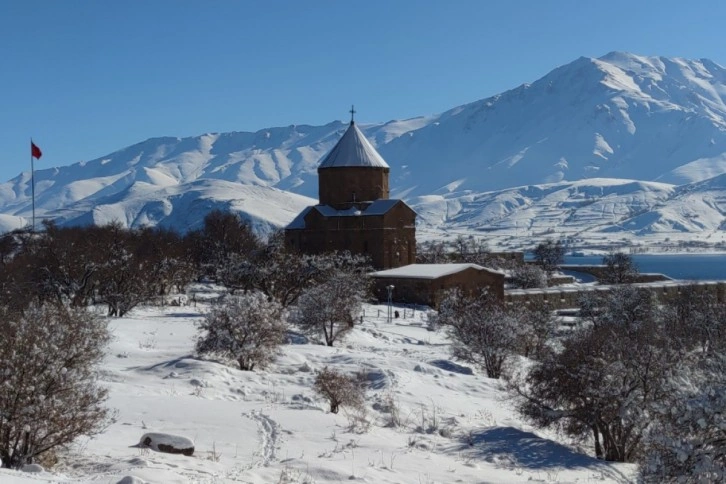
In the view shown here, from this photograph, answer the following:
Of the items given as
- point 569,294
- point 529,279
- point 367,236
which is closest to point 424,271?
point 367,236

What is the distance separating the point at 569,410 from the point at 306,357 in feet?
33.0

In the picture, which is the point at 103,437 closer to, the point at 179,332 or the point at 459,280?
the point at 179,332

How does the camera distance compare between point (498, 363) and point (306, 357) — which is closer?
point (306, 357)

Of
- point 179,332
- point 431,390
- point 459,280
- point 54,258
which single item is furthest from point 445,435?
point 459,280

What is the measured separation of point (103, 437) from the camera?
12555mm

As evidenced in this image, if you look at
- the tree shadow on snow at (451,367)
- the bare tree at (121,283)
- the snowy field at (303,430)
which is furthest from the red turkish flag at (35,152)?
the tree shadow on snow at (451,367)

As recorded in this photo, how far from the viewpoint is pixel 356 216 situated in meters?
53.1

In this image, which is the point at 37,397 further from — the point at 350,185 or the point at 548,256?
the point at 548,256

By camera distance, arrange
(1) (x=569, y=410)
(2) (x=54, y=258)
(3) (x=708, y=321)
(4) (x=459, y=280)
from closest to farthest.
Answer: (1) (x=569, y=410) < (2) (x=54, y=258) < (3) (x=708, y=321) < (4) (x=459, y=280)

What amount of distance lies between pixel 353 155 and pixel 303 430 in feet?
139

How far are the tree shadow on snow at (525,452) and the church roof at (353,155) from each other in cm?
3986

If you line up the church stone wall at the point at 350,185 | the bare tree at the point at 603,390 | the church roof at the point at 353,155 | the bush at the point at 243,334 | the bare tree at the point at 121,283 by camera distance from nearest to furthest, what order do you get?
the bare tree at the point at 603,390
the bush at the point at 243,334
the bare tree at the point at 121,283
the church stone wall at the point at 350,185
the church roof at the point at 353,155

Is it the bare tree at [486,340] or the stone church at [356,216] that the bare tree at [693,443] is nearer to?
the bare tree at [486,340]

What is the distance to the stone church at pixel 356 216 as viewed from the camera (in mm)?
53000
